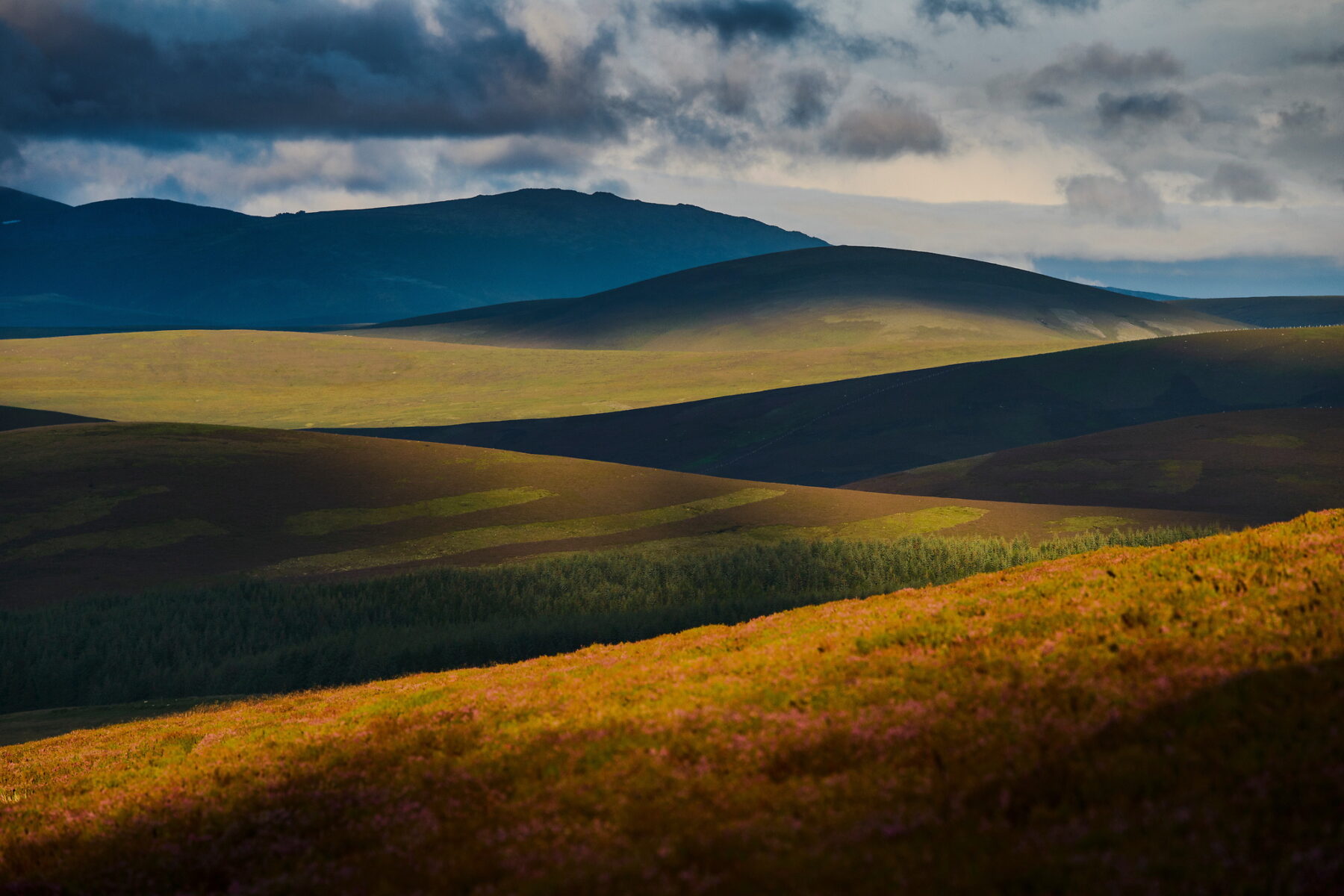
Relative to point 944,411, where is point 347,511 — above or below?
below

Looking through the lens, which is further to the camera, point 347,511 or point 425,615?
point 347,511

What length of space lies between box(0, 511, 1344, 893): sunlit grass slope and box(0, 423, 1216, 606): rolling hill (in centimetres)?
4203

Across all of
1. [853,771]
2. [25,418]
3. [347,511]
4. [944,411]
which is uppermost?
[25,418]

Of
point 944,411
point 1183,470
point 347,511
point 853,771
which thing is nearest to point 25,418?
point 347,511

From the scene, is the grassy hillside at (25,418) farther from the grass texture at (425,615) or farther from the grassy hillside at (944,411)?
the grass texture at (425,615)

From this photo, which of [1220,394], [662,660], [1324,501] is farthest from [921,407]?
[662,660]

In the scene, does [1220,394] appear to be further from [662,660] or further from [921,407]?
[662,660]

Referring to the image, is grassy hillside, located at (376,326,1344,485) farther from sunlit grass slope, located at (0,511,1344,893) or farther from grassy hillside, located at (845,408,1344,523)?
sunlit grass slope, located at (0,511,1344,893)

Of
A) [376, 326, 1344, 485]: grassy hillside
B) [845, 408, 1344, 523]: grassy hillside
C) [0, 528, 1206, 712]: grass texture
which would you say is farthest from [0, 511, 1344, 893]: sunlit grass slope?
[376, 326, 1344, 485]: grassy hillside

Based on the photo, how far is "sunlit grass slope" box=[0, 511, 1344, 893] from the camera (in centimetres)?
1030

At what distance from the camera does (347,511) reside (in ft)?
232

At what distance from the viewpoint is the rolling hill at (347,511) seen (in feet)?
200

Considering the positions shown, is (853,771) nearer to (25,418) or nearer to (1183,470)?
(1183,470)

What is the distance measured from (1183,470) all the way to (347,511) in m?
67.1
